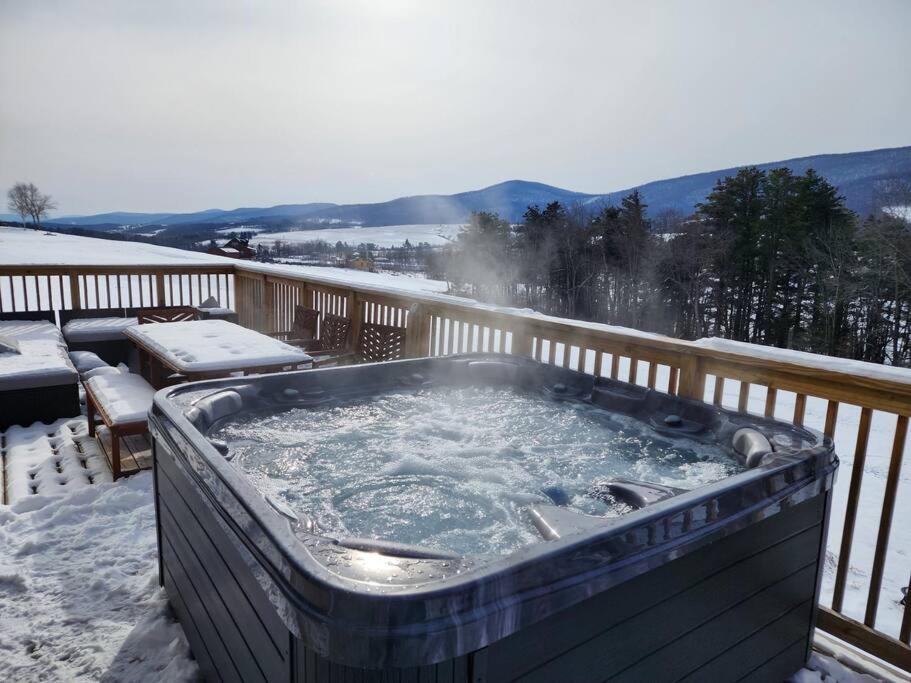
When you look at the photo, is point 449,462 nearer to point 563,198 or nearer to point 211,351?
point 211,351

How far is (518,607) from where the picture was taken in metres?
0.95

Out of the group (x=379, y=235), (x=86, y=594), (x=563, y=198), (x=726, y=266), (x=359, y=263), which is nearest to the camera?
(x=86, y=594)

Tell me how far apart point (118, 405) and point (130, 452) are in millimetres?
289

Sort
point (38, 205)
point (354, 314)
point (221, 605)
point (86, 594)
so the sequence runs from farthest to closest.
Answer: point (38, 205)
point (354, 314)
point (86, 594)
point (221, 605)

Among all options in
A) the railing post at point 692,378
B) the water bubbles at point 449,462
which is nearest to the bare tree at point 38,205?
the water bubbles at point 449,462

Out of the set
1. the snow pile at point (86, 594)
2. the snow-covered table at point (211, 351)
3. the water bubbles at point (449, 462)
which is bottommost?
the snow pile at point (86, 594)

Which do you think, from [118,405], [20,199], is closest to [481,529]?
[118,405]

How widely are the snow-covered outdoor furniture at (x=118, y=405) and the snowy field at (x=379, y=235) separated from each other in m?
19.3

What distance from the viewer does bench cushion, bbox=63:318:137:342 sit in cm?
517

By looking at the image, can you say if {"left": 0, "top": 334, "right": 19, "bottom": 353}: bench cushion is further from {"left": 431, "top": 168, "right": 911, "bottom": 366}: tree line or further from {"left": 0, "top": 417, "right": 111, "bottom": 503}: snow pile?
{"left": 431, "top": 168, "right": 911, "bottom": 366}: tree line

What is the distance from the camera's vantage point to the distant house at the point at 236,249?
691 inches

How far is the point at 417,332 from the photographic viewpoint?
4141 millimetres

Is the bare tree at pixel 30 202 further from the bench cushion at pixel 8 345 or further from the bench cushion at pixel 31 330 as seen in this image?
the bench cushion at pixel 8 345

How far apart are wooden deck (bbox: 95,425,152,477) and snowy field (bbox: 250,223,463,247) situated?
64.5 ft
